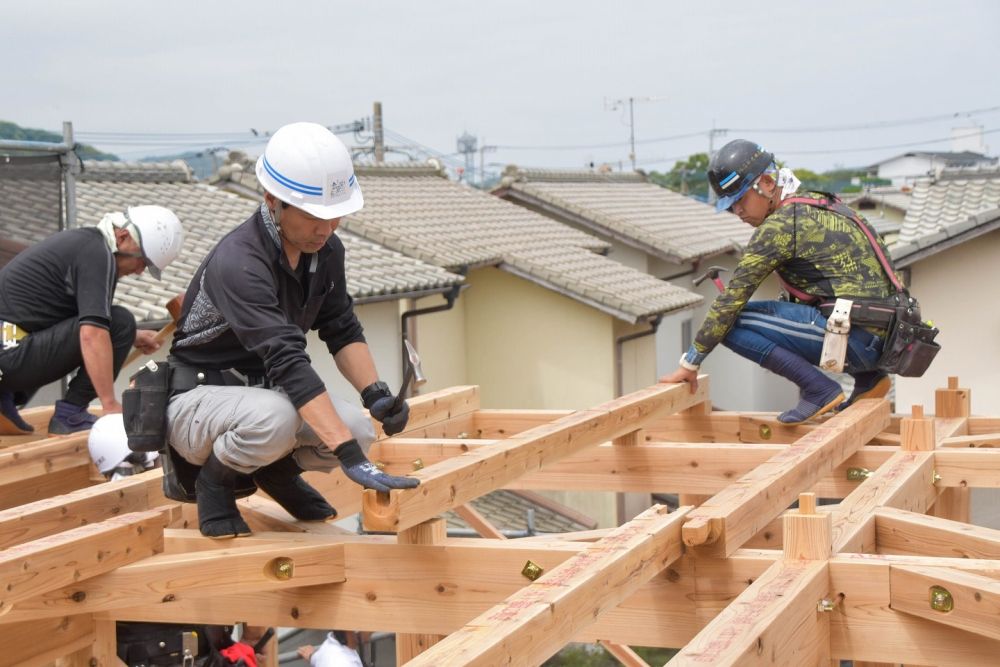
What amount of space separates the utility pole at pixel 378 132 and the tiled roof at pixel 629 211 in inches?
247

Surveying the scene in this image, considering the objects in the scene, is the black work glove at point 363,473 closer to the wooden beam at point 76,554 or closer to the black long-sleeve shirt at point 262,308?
the black long-sleeve shirt at point 262,308

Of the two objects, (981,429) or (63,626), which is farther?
(981,429)

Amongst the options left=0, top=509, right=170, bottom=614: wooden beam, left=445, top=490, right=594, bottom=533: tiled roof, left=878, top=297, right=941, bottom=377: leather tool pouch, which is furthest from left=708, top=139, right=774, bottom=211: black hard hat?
left=445, top=490, right=594, bottom=533: tiled roof

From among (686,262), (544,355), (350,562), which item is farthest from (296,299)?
(686,262)

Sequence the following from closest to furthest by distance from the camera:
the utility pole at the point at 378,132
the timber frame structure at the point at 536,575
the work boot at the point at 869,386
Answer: the timber frame structure at the point at 536,575 → the work boot at the point at 869,386 → the utility pole at the point at 378,132

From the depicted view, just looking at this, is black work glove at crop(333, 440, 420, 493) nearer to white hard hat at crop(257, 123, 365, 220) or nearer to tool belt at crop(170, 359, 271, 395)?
tool belt at crop(170, 359, 271, 395)

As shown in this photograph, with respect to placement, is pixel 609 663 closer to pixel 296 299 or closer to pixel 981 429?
pixel 981 429

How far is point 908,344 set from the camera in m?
6.03

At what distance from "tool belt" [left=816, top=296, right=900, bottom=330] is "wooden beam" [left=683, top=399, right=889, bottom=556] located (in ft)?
1.42

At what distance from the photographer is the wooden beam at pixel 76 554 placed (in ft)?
11.3

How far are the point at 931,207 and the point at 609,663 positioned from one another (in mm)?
7244

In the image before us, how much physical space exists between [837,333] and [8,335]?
4.12 metres

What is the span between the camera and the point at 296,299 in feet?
13.4

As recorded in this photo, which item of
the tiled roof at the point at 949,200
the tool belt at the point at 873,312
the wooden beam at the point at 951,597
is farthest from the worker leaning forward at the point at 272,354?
the tiled roof at the point at 949,200
